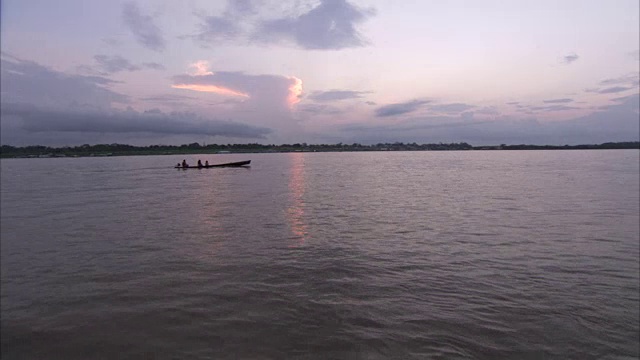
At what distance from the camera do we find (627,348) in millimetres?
8398

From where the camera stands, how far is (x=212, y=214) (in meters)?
26.5

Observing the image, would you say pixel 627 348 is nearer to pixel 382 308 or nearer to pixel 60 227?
pixel 382 308

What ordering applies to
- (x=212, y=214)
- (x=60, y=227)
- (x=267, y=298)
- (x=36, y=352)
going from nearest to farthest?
(x=36, y=352), (x=267, y=298), (x=60, y=227), (x=212, y=214)

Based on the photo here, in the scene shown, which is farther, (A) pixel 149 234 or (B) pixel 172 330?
(A) pixel 149 234

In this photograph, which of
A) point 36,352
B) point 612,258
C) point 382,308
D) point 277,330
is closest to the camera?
point 36,352

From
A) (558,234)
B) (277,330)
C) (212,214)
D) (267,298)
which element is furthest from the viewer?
(212,214)

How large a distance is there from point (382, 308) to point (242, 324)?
140 inches

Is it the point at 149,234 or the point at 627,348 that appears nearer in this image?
the point at 627,348

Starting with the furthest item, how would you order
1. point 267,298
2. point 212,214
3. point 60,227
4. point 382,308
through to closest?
point 212,214
point 60,227
point 267,298
point 382,308

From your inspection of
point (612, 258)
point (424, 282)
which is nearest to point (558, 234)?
point (612, 258)

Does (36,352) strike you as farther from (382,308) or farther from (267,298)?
(382,308)

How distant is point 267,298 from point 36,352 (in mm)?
5179

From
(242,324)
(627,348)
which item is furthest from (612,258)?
(242,324)

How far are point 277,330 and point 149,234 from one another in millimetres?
13492
